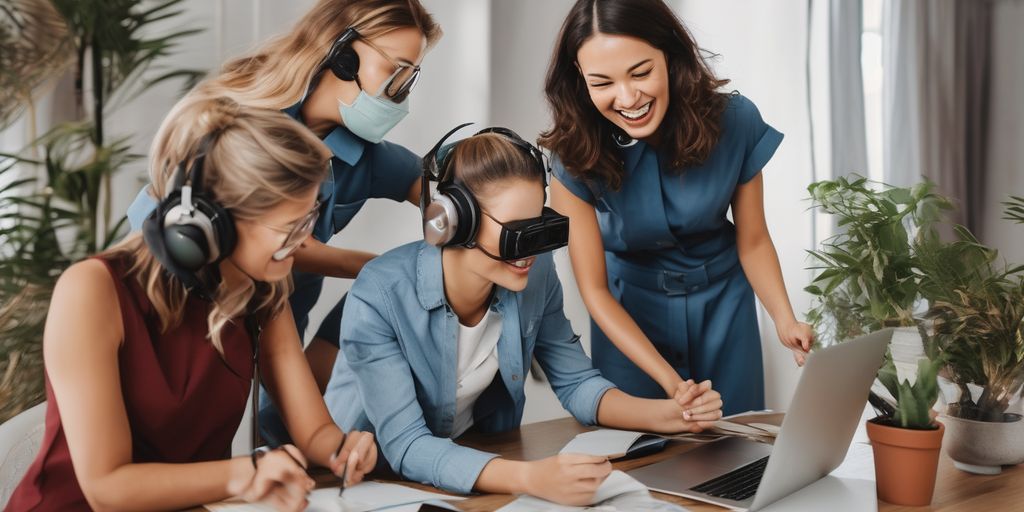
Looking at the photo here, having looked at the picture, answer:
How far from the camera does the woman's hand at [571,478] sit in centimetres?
113

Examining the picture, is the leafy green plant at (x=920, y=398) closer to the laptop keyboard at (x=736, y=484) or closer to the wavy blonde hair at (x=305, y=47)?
the laptop keyboard at (x=736, y=484)

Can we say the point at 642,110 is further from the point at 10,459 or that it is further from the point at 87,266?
the point at 10,459

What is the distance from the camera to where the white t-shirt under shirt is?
1.53 metres

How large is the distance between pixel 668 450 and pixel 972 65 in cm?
370

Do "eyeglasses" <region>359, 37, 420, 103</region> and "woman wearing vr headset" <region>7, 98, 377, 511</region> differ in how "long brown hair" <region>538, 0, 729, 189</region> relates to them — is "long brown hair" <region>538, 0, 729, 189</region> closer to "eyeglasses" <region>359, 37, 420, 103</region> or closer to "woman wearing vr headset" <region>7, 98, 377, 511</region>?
"eyeglasses" <region>359, 37, 420, 103</region>

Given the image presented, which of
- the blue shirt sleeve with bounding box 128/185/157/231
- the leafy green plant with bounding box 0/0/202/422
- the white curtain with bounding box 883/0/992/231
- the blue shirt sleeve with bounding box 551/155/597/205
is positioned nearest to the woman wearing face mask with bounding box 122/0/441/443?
the blue shirt sleeve with bounding box 128/185/157/231

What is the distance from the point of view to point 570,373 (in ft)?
5.49

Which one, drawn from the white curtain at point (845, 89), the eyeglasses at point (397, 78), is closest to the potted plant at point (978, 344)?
the eyeglasses at point (397, 78)

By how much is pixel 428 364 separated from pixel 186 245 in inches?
20.7

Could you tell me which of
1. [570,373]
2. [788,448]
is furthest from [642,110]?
[788,448]

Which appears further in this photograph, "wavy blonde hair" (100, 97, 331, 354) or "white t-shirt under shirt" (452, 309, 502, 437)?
"white t-shirt under shirt" (452, 309, 502, 437)

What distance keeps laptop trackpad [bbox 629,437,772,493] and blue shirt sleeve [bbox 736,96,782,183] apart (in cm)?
70

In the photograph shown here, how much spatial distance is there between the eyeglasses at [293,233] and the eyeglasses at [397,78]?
1.94ft

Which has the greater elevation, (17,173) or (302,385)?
(17,173)
